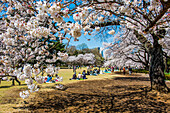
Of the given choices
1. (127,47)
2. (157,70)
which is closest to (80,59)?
(127,47)

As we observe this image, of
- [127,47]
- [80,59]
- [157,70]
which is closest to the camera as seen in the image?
[157,70]

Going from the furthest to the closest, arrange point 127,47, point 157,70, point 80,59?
point 80,59 < point 127,47 < point 157,70

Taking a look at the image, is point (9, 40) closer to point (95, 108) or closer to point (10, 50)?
point (10, 50)

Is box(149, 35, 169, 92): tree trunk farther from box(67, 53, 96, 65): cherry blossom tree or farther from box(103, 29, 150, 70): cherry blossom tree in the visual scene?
box(67, 53, 96, 65): cherry blossom tree

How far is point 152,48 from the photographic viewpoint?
666 centimetres

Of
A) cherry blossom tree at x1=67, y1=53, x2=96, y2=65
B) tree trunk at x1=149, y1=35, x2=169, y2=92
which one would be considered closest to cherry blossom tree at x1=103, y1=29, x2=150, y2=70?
tree trunk at x1=149, y1=35, x2=169, y2=92

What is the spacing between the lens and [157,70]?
6.16 m

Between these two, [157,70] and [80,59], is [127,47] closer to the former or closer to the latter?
[157,70]

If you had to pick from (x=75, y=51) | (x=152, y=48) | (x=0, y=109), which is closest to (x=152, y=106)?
(x=152, y=48)

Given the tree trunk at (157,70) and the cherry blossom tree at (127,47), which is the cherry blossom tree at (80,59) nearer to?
the cherry blossom tree at (127,47)

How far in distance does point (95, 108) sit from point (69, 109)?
0.95 metres

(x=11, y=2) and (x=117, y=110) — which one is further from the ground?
(x=11, y=2)

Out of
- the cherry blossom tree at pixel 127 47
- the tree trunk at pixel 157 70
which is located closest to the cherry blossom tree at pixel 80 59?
the cherry blossom tree at pixel 127 47

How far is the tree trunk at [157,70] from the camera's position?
607 cm
